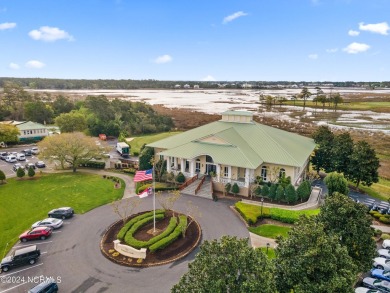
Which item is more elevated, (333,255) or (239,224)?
(333,255)

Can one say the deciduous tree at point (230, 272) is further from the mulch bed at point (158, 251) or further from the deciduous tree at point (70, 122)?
the deciduous tree at point (70, 122)

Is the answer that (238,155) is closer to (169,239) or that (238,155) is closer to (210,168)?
(210,168)

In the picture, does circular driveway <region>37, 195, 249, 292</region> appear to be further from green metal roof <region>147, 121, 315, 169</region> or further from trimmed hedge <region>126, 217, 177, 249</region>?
green metal roof <region>147, 121, 315, 169</region>

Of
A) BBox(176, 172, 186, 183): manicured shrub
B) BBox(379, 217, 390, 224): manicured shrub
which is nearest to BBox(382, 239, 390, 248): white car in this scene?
BBox(379, 217, 390, 224): manicured shrub

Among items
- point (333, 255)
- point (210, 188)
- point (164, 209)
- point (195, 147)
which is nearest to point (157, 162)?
point (195, 147)

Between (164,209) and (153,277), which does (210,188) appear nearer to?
(164,209)

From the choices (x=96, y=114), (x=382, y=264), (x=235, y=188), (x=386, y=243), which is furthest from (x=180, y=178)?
(x=96, y=114)
